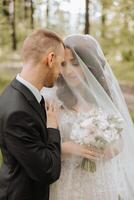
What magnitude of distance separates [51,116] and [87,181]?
51cm

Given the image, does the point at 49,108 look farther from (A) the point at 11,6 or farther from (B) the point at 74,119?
(A) the point at 11,6

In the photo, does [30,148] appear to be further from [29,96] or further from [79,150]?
[79,150]

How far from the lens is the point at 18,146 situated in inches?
96.0

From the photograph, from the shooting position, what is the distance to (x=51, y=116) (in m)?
2.70

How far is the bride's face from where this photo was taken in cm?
289

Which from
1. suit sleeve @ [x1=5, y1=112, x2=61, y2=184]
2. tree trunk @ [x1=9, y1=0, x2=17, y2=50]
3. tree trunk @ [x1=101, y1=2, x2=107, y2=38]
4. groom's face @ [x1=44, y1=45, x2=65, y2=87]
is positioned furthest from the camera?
tree trunk @ [x1=9, y1=0, x2=17, y2=50]

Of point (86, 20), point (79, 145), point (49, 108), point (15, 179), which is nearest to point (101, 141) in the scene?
point (79, 145)

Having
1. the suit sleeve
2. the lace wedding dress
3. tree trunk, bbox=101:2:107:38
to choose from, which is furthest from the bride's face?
tree trunk, bbox=101:2:107:38

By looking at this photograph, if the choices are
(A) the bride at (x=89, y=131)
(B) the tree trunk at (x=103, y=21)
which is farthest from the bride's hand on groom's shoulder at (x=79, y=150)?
(B) the tree trunk at (x=103, y=21)

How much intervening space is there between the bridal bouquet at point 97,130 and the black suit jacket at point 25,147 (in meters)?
0.25

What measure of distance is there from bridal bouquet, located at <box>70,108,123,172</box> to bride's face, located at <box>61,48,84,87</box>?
0.73 ft

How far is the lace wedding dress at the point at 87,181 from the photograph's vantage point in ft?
9.63

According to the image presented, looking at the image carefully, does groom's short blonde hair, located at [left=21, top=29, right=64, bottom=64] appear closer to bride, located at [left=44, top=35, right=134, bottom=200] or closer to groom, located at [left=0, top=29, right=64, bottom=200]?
groom, located at [left=0, top=29, right=64, bottom=200]

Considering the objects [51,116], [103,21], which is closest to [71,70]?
Result: [51,116]
